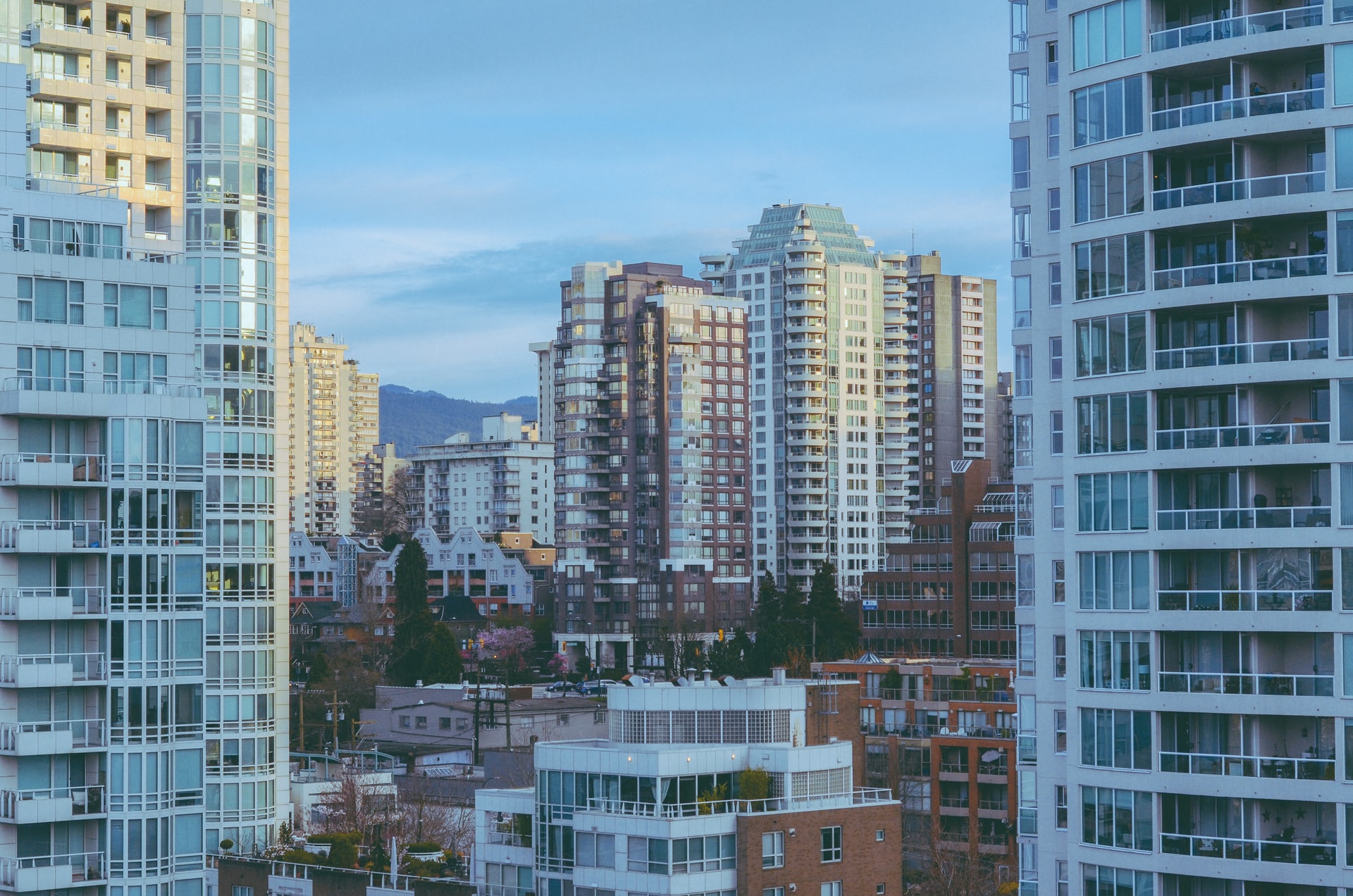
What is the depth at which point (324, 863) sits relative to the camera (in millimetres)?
81438

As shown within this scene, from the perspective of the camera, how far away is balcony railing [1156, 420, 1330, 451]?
165 feet

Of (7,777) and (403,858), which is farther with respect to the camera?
(403,858)

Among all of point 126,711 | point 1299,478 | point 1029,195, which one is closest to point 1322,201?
point 1299,478

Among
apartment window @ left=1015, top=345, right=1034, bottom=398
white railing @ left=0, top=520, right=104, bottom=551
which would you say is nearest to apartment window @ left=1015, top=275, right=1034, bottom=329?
apartment window @ left=1015, top=345, right=1034, bottom=398

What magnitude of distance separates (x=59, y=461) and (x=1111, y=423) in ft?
115

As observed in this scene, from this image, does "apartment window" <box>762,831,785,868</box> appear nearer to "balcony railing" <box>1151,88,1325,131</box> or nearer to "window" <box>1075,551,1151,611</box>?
"window" <box>1075,551,1151,611</box>

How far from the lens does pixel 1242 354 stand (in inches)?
2021

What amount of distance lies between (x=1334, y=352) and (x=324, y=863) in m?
49.2

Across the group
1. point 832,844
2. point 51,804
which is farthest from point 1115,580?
point 51,804

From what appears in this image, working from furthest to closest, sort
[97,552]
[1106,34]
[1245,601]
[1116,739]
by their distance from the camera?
[97,552], [1106,34], [1116,739], [1245,601]

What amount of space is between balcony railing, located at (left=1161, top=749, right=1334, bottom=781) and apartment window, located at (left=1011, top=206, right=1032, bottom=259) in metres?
22.2

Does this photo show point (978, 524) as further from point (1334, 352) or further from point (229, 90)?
point (1334, 352)

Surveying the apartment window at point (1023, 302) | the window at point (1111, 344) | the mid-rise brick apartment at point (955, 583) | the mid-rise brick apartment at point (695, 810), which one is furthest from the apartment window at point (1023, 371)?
the mid-rise brick apartment at point (955, 583)

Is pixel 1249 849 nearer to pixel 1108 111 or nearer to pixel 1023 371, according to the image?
pixel 1108 111
